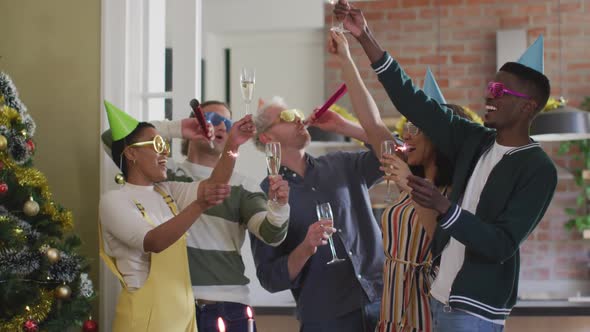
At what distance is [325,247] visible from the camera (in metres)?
2.88

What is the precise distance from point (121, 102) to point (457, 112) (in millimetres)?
1396

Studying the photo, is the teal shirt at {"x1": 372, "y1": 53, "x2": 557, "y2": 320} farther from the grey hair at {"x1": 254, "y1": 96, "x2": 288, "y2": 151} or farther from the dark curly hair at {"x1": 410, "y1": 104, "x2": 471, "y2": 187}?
the grey hair at {"x1": 254, "y1": 96, "x2": 288, "y2": 151}

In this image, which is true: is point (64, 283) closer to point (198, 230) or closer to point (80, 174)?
point (198, 230)

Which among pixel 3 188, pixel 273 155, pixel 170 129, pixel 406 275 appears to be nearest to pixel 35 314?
pixel 3 188

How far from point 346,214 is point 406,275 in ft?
1.26

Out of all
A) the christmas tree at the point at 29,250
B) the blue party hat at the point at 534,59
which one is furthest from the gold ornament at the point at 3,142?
the blue party hat at the point at 534,59

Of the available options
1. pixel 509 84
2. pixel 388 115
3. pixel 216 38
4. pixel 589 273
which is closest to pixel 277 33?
pixel 216 38

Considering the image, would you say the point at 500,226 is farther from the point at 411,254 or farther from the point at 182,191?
the point at 182,191

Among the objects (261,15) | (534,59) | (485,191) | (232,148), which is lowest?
(485,191)

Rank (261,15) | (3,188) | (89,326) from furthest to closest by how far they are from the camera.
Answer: (261,15) < (89,326) < (3,188)

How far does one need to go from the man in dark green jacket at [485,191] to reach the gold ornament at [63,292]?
122cm

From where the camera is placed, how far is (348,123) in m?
3.04

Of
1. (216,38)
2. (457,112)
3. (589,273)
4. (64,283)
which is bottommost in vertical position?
(589,273)

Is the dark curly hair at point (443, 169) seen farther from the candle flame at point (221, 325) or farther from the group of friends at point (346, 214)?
the candle flame at point (221, 325)
